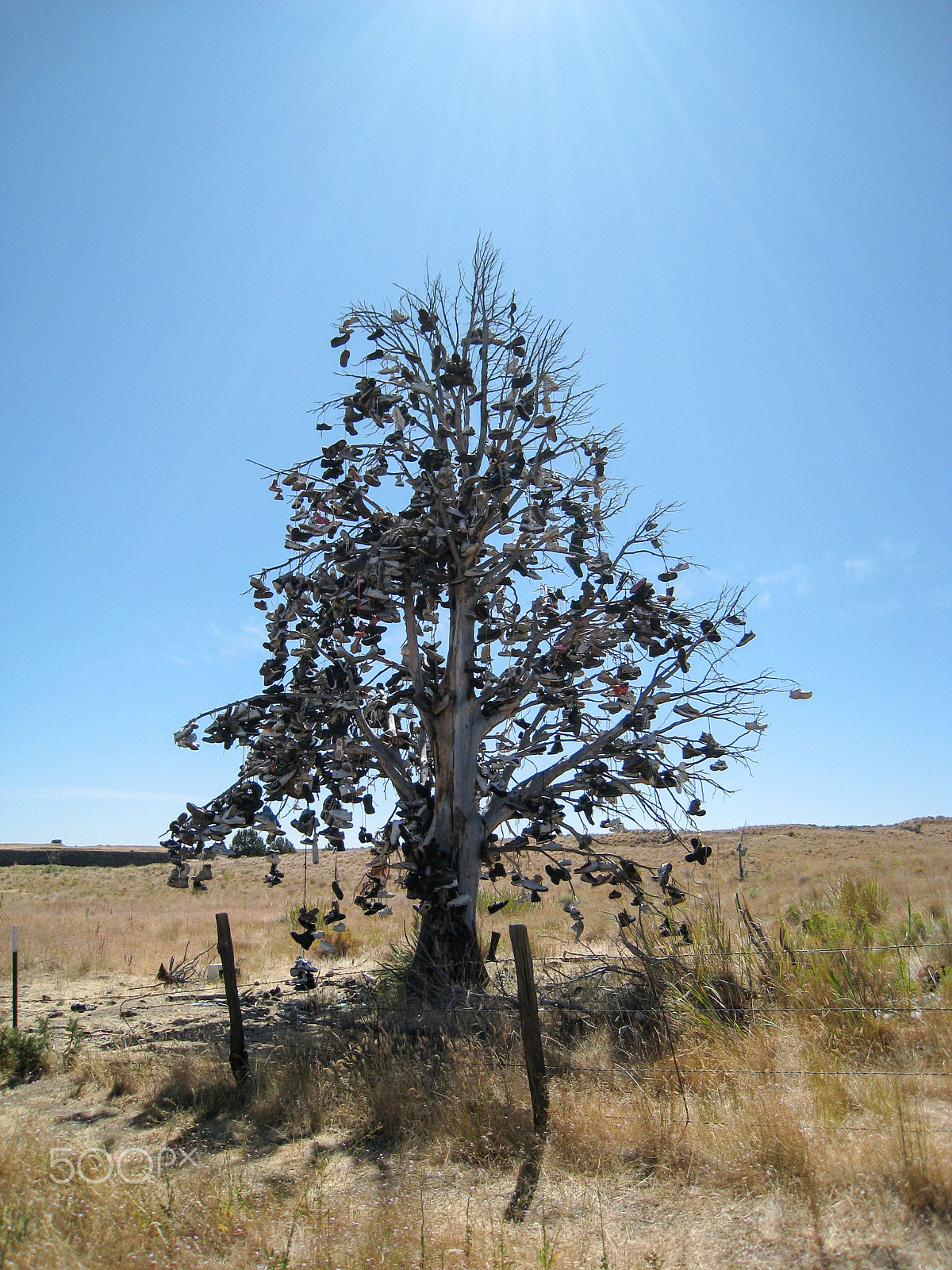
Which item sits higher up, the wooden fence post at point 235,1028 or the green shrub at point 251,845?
the green shrub at point 251,845

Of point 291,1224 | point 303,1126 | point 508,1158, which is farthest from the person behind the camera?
point 303,1126

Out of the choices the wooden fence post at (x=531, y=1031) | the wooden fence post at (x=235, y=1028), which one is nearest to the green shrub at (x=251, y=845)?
the wooden fence post at (x=235, y=1028)

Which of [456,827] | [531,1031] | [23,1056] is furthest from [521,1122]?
[23,1056]

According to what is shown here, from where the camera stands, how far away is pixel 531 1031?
17.1ft

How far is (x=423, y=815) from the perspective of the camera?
8984mm

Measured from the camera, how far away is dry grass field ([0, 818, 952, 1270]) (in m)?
3.86

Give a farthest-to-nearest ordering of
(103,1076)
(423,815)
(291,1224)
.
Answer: (423,815)
(103,1076)
(291,1224)

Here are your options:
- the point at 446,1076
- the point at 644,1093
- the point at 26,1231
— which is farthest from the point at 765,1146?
the point at 26,1231

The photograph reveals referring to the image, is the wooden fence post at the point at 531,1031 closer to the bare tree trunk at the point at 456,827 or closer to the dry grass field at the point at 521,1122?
the dry grass field at the point at 521,1122

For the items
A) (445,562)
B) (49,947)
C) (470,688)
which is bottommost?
(49,947)

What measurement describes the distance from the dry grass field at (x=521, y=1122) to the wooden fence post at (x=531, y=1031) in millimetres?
169

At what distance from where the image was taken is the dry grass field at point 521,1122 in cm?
386

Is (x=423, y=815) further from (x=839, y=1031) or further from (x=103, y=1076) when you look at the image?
(x=839, y=1031)

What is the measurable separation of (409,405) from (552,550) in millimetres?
2663
